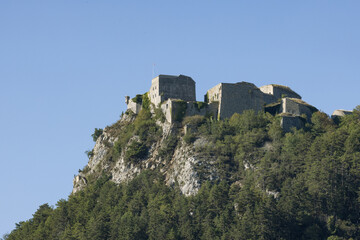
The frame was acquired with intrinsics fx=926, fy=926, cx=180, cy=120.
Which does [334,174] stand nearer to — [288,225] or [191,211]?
[288,225]

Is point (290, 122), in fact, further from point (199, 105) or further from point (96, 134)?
point (96, 134)

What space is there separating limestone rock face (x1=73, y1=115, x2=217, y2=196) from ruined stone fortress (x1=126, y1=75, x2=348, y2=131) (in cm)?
296

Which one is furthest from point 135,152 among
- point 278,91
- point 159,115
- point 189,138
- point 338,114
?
point 338,114

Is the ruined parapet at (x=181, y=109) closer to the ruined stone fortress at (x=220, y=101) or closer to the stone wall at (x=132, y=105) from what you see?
the ruined stone fortress at (x=220, y=101)

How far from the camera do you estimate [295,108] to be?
121 metres

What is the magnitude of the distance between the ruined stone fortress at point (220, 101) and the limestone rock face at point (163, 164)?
9.72 ft

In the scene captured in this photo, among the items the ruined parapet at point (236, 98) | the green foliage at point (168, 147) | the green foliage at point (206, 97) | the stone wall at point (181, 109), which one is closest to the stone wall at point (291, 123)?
the ruined parapet at point (236, 98)

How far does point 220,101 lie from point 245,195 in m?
21.6

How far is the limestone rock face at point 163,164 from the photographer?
108562 millimetres

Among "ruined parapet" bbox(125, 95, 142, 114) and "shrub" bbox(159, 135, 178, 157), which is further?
"ruined parapet" bbox(125, 95, 142, 114)

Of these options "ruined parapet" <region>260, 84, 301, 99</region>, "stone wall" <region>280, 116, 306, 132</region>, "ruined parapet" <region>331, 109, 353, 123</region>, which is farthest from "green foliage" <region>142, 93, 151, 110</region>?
"ruined parapet" <region>331, 109, 353, 123</region>

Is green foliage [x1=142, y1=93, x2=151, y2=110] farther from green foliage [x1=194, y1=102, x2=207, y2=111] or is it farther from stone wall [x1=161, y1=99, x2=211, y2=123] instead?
green foliage [x1=194, y1=102, x2=207, y2=111]

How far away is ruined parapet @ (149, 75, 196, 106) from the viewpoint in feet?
397

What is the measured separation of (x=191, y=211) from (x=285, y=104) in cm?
2556
